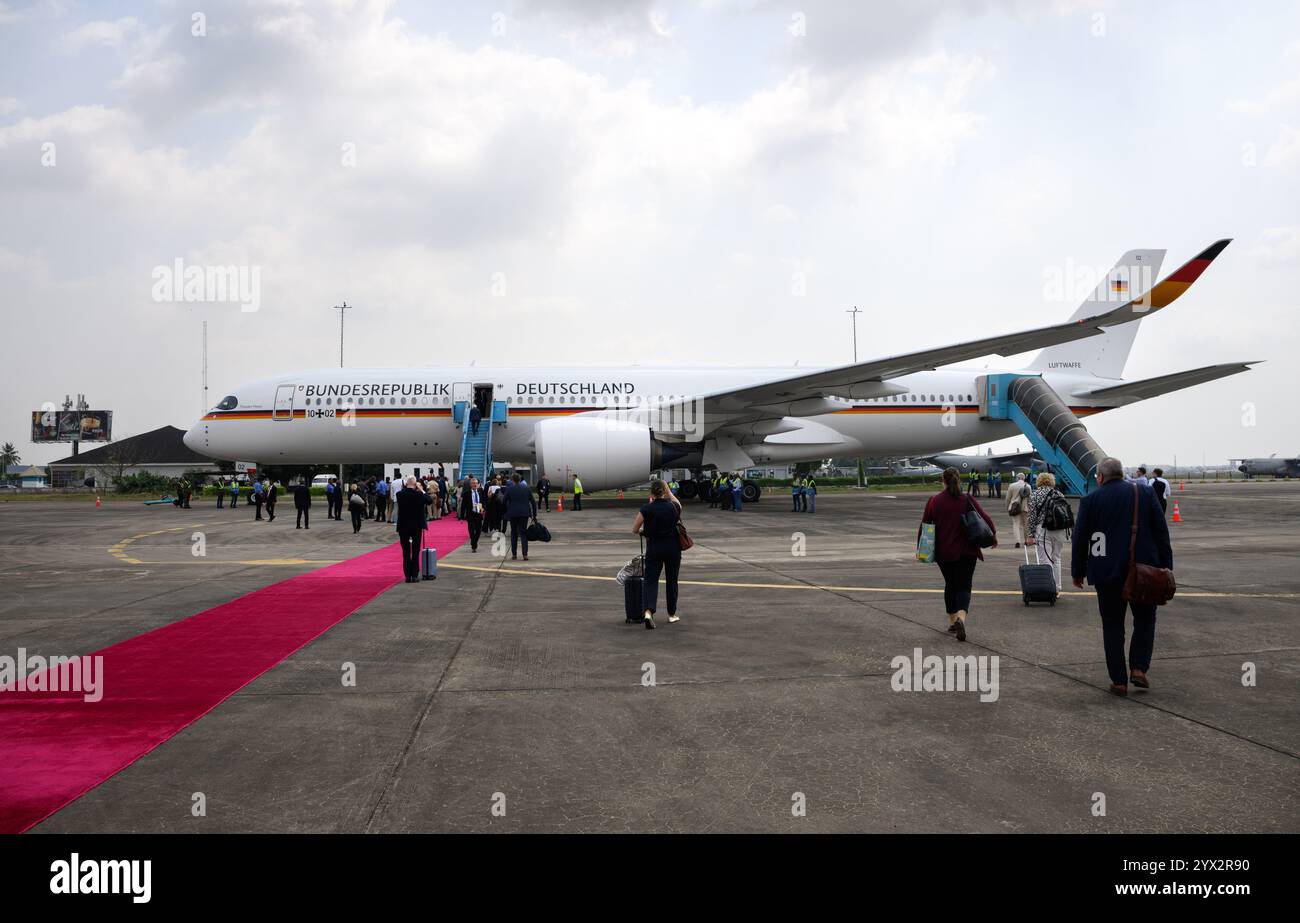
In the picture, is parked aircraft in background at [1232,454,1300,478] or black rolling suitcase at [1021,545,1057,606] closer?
black rolling suitcase at [1021,545,1057,606]

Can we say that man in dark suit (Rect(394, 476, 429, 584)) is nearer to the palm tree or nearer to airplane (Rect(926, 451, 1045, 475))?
airplane (Rect(926, 451, 1045, 475))

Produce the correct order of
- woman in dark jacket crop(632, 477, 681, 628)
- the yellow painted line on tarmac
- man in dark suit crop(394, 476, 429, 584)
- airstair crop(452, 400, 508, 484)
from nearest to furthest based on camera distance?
1. woman in dark jacket crop(632, 477, 681, 628)
2. the yellow painted line on tarmac
3. man in dark suit crop(394, 476, 429, 584)
4. airstair crop(452, 400, 508, 484)

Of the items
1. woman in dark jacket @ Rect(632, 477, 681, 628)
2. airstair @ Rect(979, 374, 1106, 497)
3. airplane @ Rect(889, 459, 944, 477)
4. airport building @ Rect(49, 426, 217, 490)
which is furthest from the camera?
airplane @ Rect(889, 459, 944, 477)

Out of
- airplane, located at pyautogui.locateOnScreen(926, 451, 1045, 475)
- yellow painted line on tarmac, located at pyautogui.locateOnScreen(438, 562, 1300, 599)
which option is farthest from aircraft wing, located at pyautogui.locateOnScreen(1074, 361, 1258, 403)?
airplane, located at pyautogui.locateOnScreen(926, 451, 1045, 475)

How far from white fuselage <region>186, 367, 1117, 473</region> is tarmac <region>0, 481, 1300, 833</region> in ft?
51.2

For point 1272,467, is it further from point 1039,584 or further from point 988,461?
point 1039,584

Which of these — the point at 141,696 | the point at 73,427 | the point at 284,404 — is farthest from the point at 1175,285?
the point at 73,427

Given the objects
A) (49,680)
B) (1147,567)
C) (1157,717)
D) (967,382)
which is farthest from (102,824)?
(967,382)

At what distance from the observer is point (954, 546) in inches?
284

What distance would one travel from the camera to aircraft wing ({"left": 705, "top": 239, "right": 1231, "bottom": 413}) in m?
18.5

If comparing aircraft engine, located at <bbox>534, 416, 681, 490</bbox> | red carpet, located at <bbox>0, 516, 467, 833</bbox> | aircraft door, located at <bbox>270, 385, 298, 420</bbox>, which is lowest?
red carpet, located at <bbox>0, 516, 467, 833</bbox>

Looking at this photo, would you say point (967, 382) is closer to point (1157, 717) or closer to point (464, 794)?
point (1157, 717)
